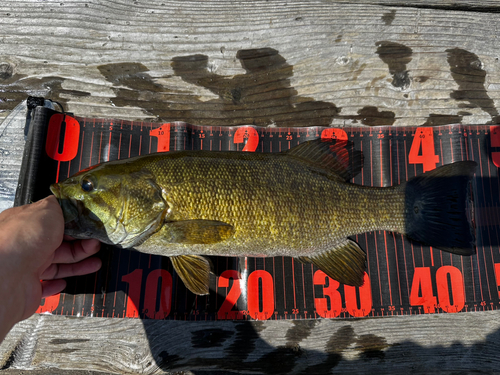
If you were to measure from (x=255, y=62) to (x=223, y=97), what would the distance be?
1.55ft

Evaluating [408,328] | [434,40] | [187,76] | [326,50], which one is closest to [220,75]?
[187,76]

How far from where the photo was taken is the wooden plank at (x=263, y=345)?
7.90ft

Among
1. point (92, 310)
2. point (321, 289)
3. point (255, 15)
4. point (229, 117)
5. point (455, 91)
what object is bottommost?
point (92, 310)

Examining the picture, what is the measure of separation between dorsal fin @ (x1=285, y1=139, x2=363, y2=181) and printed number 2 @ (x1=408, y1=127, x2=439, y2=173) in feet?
2.40

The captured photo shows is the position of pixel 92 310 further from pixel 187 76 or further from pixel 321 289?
pixel 187 76

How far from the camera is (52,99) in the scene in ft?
8.89

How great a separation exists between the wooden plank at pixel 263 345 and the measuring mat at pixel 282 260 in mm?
112

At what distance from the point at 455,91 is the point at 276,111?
173 cm

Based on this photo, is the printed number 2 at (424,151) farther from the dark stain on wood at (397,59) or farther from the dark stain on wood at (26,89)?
the dark stain on wood at (26,89)

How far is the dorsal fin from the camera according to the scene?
231 cm

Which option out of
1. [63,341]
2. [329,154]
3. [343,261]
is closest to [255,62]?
[329,154]

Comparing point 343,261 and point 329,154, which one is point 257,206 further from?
point 343,261

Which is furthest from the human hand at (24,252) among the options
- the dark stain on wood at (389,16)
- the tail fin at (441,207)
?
the dark stain on wood at (389,16)

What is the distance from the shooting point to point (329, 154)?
7.70 feet
